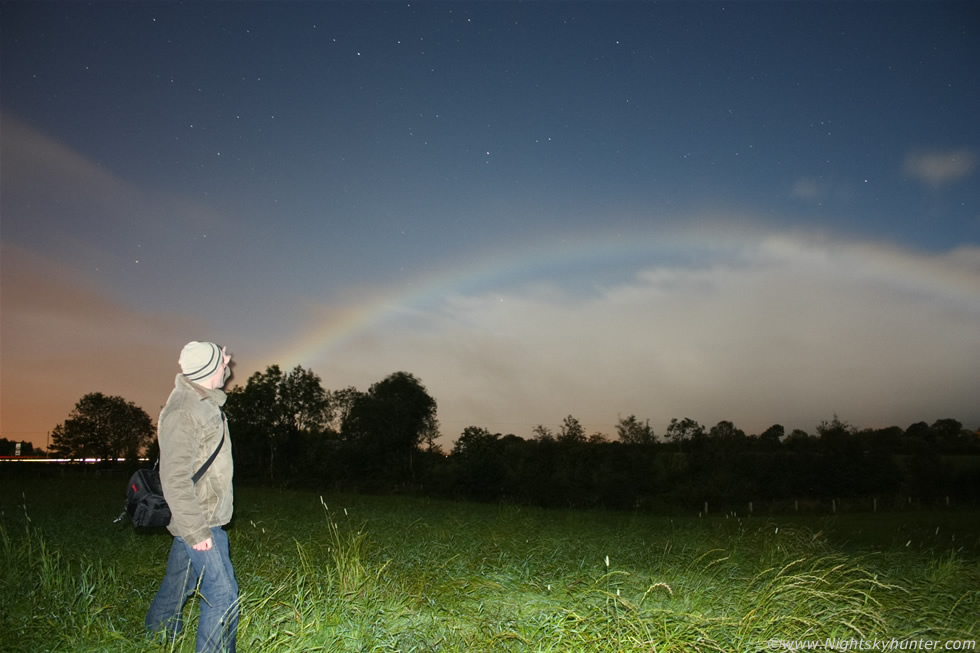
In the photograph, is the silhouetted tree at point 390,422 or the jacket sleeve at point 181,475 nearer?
the jacket sleeve at point 181,475

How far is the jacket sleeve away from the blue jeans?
6.4 inches

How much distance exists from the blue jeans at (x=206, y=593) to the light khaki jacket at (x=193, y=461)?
164mm

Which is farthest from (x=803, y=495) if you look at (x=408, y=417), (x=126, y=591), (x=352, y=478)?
(x=126, y=591)

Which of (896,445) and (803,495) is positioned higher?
(896,445)

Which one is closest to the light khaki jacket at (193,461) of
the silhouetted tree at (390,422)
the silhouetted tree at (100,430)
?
the silhouetted tree at (390,422)

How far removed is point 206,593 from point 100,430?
11448 cm

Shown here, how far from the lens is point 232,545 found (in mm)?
9836

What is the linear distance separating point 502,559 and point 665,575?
2315 millimetres

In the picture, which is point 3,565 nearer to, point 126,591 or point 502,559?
point 126,591

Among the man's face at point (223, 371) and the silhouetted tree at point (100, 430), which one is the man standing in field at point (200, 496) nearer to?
the man's face at point (223, 371)

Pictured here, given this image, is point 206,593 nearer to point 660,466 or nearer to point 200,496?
point 200,496

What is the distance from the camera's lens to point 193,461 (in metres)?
4.07

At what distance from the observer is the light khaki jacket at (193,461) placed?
13.0 feet

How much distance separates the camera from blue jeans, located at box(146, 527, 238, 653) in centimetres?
402
